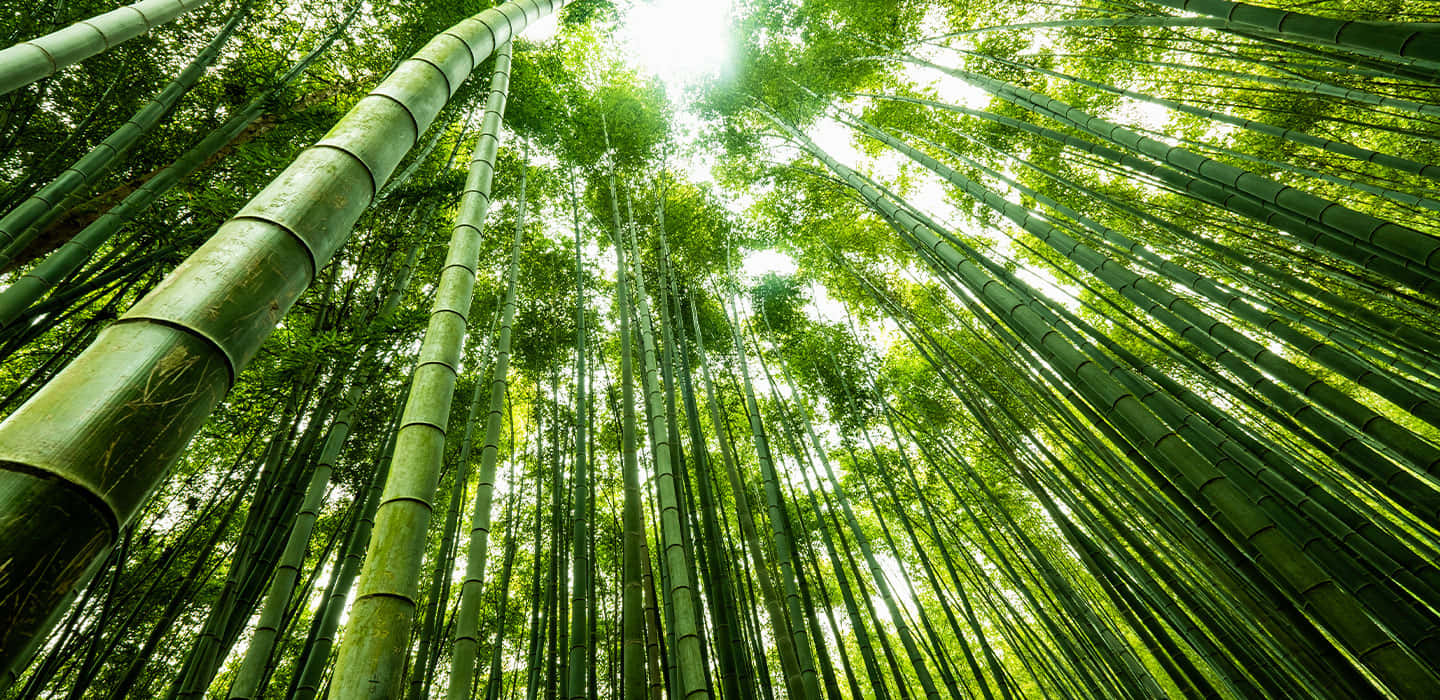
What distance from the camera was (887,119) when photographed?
5.92m

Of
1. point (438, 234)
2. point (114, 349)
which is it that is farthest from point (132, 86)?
point (114, 349)

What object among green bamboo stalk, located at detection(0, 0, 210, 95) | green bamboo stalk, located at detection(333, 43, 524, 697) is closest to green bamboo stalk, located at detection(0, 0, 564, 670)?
green bamboo stalk, located at detection(333, 43, 524, 697)

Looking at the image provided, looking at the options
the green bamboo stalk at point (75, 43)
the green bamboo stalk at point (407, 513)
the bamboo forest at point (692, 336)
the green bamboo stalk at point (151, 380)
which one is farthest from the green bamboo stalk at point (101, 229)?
the green bamboo stalk at point (151, 380)

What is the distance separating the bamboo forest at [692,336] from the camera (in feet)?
3.19

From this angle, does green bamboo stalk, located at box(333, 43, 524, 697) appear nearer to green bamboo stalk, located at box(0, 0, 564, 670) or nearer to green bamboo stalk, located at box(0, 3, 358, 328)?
green bamboo stalk, located at box(0, 0, 564, 670)

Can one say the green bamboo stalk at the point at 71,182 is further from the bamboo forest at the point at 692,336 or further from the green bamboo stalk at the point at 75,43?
the green bamboo stalk at the point at 75,43

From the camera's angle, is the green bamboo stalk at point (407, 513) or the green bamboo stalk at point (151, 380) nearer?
the green bamboo stalk at point (151, 380)

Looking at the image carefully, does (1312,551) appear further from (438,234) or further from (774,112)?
(774,112)

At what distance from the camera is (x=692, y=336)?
250 inches

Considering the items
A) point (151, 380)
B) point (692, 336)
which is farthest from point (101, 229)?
point (692, 336)

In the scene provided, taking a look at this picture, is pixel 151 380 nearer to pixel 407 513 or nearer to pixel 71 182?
pixel 407 513

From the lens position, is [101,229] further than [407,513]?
Result: Yes

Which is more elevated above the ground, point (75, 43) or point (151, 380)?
point (75, 43)

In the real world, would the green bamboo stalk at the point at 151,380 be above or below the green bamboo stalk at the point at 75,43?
below
